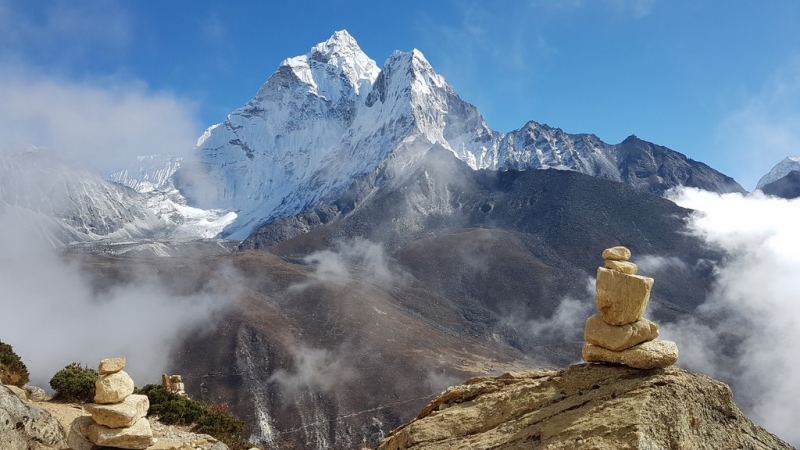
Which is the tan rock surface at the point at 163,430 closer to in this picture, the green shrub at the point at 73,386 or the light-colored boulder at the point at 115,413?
the green shrub at the point at 73,386

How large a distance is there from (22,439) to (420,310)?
120691 millimetres

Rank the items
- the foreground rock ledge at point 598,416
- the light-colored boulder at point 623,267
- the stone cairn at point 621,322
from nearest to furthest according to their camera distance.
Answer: the foreground rock ledge at point 598,416 < the stone cairn at point 621,322 < the light-colored boulder at point 623,267

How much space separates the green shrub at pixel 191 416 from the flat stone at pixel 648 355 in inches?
553

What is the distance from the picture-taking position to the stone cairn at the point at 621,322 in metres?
9.84

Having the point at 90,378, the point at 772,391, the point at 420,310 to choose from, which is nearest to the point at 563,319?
the point at 420,310

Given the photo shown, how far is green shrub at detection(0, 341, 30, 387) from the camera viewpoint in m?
18.5

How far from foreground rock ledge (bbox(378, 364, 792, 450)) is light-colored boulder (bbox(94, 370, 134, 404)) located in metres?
6.88

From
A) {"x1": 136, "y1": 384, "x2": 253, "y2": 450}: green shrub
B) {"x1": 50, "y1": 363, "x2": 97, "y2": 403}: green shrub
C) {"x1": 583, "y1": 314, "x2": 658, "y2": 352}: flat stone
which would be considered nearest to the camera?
{"x1": 583, "y1": 314, "x2": 658, "y2": 352}: flat stone

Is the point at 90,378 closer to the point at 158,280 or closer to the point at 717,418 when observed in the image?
the point at 717,418

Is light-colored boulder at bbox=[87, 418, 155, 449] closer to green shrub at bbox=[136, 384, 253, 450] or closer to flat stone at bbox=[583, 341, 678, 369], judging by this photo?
green shrub at bbox=[136, 384, 253, 450]

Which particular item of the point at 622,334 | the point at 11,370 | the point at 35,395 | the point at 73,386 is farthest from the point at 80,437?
the point at 622,334

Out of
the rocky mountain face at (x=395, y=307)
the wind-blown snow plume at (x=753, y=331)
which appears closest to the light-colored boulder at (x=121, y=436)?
the rocky mountain face at (x=395, y=307)

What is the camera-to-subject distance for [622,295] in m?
10.4

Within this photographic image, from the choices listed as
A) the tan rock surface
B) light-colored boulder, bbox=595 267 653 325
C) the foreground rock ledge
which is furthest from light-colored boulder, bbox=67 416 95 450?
light-colored boulder, bbox=595 267 653 325
